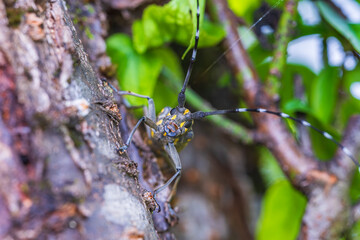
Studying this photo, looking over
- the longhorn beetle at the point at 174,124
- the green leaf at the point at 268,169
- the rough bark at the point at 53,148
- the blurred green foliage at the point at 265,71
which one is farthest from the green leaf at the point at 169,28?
the green leaf at the point at 268,169

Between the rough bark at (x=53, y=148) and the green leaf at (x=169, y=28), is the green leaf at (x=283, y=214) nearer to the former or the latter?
the green leaf at (x=169, y=28)

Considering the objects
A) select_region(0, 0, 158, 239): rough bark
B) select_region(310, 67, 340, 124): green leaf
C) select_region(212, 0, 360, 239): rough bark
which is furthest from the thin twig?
select_region(0, 0, 158, 239): rough bark

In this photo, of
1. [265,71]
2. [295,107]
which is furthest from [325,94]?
[265,71]

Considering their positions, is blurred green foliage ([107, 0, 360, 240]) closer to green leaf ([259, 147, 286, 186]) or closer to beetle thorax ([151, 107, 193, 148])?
beetle thorax ([151, 107, 193, 148])

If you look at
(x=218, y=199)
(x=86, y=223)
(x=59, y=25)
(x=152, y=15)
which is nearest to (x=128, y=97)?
(x=152, y=15)

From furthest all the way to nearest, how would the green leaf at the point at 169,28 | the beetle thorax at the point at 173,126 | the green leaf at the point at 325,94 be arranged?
the green leaf at the point at 325,94
the beetle thorax at the point at 173,126
the green leaf at the point at 169,28

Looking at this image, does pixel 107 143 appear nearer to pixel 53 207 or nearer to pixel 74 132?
pixel 74 132

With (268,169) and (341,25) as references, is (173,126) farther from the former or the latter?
(268,169)
